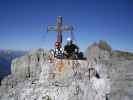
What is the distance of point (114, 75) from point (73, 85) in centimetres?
854

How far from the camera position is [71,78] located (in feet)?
151

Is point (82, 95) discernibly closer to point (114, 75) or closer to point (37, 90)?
point (114, 75)

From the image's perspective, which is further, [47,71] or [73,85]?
[47,71]

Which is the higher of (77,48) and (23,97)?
(77,48)

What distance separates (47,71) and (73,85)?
741 centimetres

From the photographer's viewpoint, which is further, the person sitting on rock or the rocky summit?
the person sitting on rock

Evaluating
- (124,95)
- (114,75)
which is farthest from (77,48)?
(124,95)

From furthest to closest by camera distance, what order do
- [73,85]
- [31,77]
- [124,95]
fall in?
[31,77]
[73,85]
[124,95]

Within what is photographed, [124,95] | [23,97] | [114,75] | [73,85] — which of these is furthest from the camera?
[23,97]

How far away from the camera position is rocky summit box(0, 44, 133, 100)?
40.4m

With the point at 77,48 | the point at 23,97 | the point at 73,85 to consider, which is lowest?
the point at 23,97

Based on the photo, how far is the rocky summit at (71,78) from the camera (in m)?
40.4

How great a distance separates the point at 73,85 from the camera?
4462 centimetres

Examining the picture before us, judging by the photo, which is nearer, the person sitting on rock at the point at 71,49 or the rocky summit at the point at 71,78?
the rocky summit at the point at 71,78
